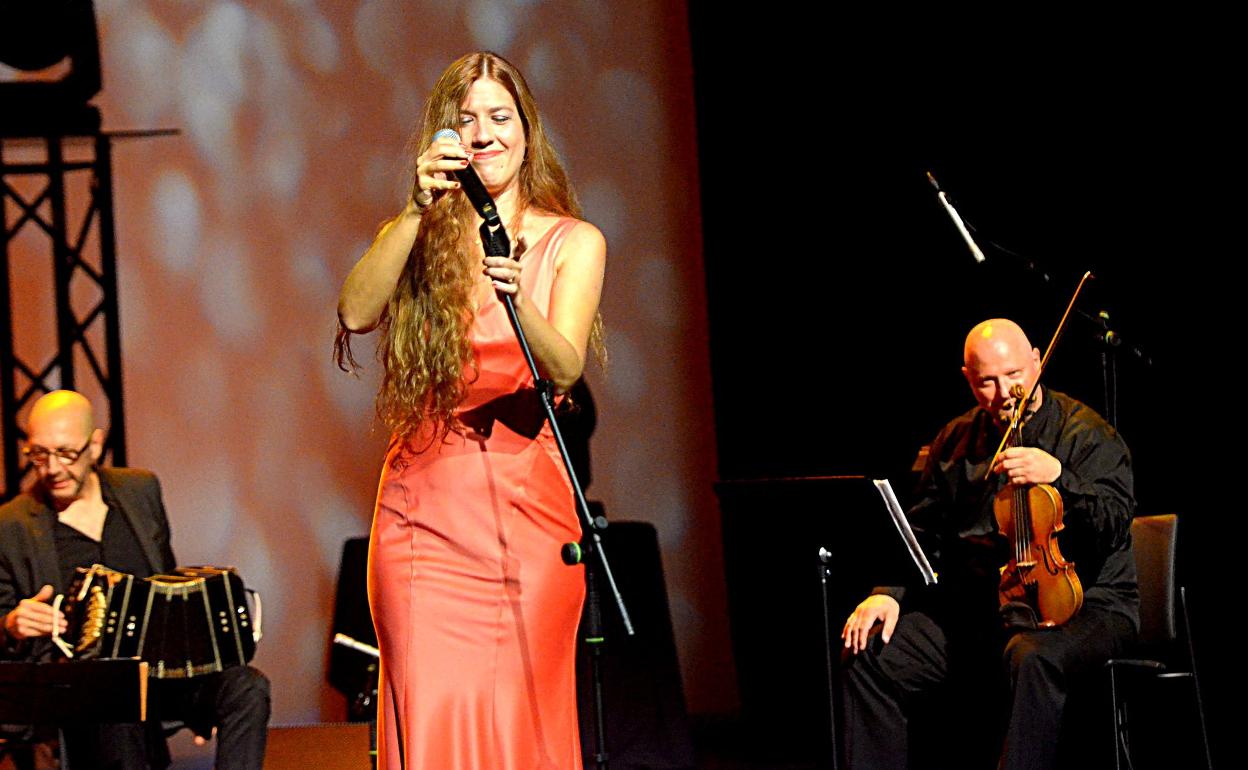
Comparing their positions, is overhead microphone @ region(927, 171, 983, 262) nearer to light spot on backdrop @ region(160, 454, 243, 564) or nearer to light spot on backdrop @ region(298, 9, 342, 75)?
light spot on backdrop @ region(298, 9, 342, 75)

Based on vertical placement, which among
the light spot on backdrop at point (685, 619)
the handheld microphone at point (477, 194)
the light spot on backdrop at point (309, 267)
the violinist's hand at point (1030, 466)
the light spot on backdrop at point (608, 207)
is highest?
the light spot on backdrop at point (608, 207)

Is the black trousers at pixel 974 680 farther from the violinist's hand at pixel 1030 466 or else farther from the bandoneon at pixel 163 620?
the bandoneon at pixel 163 620

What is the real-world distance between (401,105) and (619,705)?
2967mm

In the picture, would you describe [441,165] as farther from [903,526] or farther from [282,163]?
[282,163]

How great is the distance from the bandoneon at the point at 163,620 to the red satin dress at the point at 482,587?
7.50 ft

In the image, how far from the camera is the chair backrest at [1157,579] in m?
4.34

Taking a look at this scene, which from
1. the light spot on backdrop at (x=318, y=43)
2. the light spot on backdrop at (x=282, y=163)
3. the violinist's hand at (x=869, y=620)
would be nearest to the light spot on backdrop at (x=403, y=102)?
the light spot on backdrop at (x=318, y=43)

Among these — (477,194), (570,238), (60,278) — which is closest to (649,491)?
(60,278)

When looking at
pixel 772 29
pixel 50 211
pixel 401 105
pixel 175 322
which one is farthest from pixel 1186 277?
pixel 50 211

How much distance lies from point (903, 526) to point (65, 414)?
113 inches

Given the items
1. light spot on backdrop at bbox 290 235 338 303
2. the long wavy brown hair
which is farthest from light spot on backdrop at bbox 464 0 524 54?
the long wavy brown hair

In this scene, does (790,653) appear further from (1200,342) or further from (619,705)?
(1200,342)

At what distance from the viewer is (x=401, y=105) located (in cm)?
686

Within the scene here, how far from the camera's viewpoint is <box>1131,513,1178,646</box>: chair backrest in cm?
434
